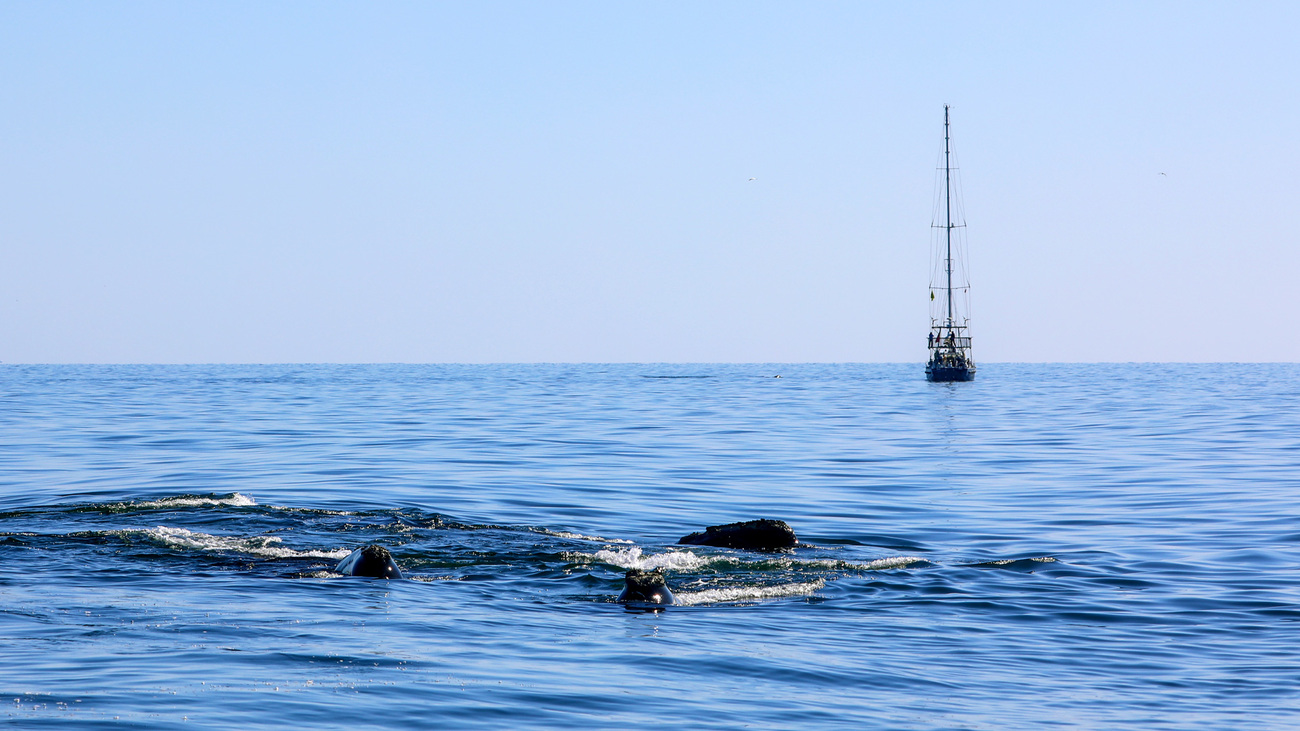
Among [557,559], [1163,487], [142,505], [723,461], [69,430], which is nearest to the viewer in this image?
[557,559]

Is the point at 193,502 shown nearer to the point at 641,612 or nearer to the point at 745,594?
the point at 641,612

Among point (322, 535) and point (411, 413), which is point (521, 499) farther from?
point (411, 413)

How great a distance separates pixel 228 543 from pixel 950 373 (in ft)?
281

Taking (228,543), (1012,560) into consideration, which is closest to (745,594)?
(1012,560)

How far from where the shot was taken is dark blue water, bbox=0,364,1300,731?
30.3 ft

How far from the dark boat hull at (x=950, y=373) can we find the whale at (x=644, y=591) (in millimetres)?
86740

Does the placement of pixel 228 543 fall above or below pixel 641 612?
above

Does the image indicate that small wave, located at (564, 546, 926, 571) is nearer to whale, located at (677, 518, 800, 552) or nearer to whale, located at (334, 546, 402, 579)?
whale, located at (677, 518, 800, 552)

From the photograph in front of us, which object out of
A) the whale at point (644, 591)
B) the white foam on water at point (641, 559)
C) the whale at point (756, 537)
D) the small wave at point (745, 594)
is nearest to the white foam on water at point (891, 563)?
the small wave at point (745, 594)

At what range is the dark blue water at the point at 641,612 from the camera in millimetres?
9227

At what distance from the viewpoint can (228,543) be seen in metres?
16.6

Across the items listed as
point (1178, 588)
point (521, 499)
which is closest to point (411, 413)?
point (521, 499)

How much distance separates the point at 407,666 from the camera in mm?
10117

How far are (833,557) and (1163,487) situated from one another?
39.0 ft
